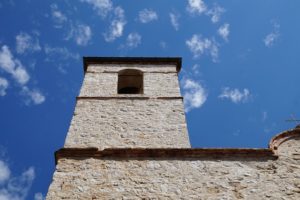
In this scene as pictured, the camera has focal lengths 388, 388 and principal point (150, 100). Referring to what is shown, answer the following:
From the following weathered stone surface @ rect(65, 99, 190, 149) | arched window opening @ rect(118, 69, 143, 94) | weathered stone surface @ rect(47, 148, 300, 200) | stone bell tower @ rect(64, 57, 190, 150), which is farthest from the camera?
arched window opening @ rect(118, 69, 143, 94)

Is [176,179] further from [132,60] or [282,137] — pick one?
[132,60]

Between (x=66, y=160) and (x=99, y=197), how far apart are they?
1.05m

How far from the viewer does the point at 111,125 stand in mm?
8836

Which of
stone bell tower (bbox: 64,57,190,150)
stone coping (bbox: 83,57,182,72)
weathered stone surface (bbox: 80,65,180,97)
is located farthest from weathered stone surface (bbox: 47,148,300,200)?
stone coping (bbox: 83,57,182,72)

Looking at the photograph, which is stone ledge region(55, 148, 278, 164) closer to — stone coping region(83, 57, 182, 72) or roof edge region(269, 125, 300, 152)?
roof edge region(269, 125, 300, 152)

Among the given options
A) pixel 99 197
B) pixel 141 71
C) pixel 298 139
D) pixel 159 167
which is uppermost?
pixel 141 71

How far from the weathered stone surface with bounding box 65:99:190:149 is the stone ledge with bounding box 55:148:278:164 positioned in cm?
146

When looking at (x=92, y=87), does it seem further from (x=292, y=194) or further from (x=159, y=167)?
(x=292, y=194)

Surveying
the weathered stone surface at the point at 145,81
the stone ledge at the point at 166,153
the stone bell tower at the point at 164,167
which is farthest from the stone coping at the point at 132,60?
the stone ledge at the point at 166,153

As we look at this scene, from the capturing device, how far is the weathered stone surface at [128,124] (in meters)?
8.27

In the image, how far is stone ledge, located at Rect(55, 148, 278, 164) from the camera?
6512 mm

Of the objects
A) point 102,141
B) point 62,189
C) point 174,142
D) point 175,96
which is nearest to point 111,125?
point 102,141

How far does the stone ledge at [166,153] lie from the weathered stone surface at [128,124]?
146cm

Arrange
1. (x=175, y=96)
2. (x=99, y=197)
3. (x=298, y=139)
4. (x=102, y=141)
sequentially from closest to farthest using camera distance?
1. (x=99, y=197)
2. (x=298, y=139)
3. (x=102, y=141)
4. (x=175, y=96)
